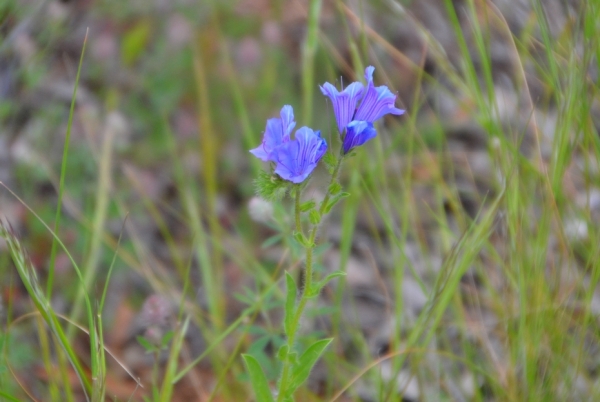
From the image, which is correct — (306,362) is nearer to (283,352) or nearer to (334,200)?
(283,352)

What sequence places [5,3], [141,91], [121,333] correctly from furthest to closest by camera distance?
[141,91] → [121,333] → [5,3]

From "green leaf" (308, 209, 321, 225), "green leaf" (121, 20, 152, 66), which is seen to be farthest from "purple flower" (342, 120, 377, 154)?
"green leaf" (121, 20, 152, 66)

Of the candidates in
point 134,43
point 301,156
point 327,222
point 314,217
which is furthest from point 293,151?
point 134,43

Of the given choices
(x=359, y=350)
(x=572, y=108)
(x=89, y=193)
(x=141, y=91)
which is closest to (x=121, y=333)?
(x=89, y=193)

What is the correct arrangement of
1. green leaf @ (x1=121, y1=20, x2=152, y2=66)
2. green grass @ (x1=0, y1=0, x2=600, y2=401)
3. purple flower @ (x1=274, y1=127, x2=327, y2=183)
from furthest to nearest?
green leaf @ (x1=121, y1=20, x2=152, y2=66) < green grass @ (x1=0, y1=0, x2=600, y2=401) < purple flower @ (x1=274, y1=127, x2=327, y2=183)

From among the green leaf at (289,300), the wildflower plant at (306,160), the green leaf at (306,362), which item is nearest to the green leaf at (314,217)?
the wildflower plant at (306,160)

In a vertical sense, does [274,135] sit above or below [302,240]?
above

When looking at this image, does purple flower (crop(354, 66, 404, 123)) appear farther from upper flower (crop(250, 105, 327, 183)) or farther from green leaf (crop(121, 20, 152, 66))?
green leaf (crop(121, 20, 152, 66))

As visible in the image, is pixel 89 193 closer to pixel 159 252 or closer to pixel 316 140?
pixel 159 252
